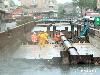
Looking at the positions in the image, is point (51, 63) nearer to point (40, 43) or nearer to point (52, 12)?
point (40, 43)

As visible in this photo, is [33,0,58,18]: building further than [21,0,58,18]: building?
No

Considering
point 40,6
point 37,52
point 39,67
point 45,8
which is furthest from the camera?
point 40,6

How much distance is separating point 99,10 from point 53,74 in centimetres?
8000

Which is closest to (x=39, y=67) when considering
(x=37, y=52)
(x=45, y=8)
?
(x=37, y=52)

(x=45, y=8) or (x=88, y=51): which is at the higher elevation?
(x=88, y=51)

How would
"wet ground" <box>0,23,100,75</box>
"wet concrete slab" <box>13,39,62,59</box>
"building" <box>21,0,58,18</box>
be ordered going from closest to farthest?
"wet ground" <box>0,23,100,75</box>
"wet concrete slab" <box>13,39,62,59</box>
"building" <box>21,0,58,18</box>

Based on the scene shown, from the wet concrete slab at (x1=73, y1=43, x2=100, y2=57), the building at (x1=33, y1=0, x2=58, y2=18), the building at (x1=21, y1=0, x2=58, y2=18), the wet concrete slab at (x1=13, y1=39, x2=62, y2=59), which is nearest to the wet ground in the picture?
the wet concrete slab at (x1=13, y1=39, x2=62, y2=59)

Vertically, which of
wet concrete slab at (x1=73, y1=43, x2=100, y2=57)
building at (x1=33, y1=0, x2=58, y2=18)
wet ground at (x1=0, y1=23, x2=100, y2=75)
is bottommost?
building at (x1=33, y1=0, x2=58, y2=18)

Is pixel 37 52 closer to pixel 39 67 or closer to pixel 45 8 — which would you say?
pixel 39 67

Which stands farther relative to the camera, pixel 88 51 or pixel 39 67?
pixel 88 51

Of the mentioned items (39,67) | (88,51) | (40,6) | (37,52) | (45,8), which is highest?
(39,67)

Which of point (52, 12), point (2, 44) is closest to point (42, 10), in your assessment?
point (52, 12)

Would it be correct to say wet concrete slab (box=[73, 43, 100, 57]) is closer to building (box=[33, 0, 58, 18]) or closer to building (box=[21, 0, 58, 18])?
building (box=[33, 0, 58, 18])

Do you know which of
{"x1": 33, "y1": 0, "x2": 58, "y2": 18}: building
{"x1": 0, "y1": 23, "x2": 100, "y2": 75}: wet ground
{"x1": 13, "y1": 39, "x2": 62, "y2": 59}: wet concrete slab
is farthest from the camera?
{"x1": 33, "y1": 0, "x2": 58, "y2": 18}: building
